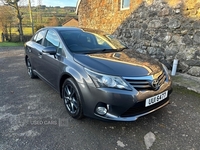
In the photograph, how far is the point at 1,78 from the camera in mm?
4570

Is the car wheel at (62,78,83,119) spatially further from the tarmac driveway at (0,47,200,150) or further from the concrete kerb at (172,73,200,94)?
the concrete kerb at (172,73,200,94)

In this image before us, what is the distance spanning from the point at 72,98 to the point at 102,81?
761mm

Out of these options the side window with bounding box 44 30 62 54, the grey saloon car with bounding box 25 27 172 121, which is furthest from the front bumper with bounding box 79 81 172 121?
the side window with bounding box 44 30 62 54

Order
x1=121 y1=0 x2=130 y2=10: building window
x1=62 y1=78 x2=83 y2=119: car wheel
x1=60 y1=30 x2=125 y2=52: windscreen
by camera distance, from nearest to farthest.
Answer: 1. x1=62 y1=78 x2=83 y2=119: car wheel
2. x1=60 y1=30 x2=125 y2=52: windscreen
3. x1=121 y1=0 x2=130 y2=10: building window

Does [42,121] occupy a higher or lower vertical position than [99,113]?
lower

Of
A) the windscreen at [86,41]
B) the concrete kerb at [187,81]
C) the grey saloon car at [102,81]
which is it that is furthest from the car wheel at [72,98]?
the concrete kerb at [187,81]

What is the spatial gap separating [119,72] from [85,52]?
86 cm

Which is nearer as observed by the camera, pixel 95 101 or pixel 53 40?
pixel 95 101

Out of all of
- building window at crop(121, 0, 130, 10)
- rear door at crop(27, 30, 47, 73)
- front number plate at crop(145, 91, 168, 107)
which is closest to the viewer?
front number plate at crop(145, 91, 168, 107)

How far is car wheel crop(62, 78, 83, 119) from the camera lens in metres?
2.27

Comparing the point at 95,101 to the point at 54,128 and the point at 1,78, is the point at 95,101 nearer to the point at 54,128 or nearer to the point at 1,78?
the point at 54,128

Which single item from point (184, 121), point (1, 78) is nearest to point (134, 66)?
point (184, 121)

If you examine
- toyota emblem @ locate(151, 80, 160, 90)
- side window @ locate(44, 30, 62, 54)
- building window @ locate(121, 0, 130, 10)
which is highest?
building window @ locate(121, 0, 130, 10)

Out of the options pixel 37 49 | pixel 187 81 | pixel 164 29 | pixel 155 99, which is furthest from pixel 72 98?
pixel 164 29
